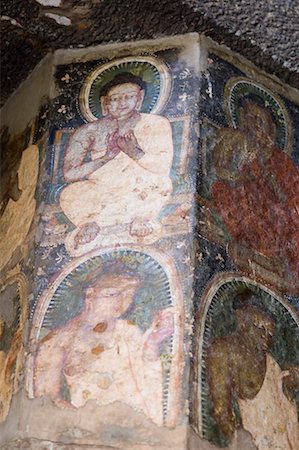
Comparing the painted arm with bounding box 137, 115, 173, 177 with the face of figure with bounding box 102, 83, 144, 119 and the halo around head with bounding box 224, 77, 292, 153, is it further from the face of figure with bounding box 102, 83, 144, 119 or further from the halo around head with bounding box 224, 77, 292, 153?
the halo around head with bounding box 224, 77, 292, 153

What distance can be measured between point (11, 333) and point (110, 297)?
1.82 ft

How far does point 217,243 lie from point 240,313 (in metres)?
0.35

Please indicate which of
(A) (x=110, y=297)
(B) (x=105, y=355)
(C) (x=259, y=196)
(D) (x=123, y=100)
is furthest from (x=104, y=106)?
(B) (x=105, y=355)

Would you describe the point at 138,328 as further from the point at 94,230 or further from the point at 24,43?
the point at 24,43

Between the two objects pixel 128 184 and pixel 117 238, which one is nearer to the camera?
pixel 117 238

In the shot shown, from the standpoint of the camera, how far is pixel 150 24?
5258 millimetres

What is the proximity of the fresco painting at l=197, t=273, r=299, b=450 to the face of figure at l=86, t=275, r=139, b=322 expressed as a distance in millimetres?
355

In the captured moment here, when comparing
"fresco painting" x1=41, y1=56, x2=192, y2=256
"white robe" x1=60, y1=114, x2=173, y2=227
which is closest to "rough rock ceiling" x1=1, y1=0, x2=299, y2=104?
"fresco painting" x1=41, y1=56, x2=192, y2=256

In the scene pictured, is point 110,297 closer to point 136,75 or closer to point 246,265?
point 246,265

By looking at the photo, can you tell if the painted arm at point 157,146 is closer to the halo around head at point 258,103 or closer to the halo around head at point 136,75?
the halo around head at point 136,75

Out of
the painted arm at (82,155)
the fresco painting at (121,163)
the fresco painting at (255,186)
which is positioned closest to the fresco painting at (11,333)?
the fresco painting at (121,163)

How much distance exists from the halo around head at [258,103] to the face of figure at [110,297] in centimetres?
114

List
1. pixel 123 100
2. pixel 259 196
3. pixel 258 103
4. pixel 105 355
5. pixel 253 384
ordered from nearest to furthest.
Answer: pixel 105 355, pixel 253 384, pixel 259 196, pixel 123 100, pixel 258 103

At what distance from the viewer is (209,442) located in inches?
167
